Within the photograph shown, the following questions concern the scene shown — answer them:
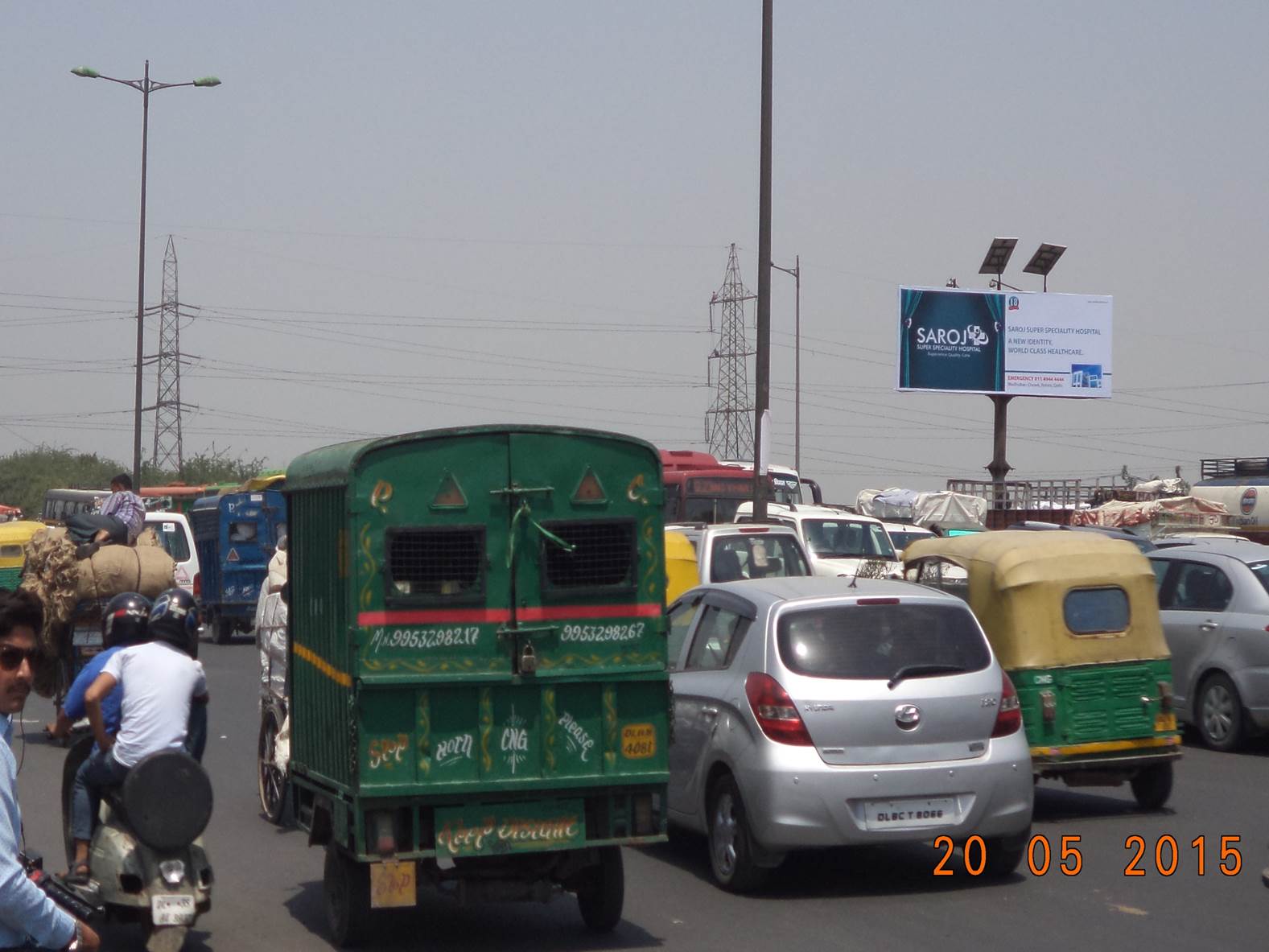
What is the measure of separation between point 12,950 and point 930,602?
6097mm

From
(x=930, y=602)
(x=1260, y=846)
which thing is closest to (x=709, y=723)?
(x=930, y=602)

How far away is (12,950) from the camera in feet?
12.4

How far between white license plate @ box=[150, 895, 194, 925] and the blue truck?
72.3 ft

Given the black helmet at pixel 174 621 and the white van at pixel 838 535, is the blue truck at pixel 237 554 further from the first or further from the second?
the black helmet at pixel 174 621

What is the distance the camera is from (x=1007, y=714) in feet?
29.2

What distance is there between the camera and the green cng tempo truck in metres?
7.38

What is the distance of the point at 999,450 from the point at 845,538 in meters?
25.8

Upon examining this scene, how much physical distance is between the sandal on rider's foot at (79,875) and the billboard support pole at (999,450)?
4216 cm

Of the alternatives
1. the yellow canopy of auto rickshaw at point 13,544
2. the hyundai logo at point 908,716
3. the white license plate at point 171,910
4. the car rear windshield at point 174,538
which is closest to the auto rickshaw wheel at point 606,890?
the hyundai logo at point 908,716

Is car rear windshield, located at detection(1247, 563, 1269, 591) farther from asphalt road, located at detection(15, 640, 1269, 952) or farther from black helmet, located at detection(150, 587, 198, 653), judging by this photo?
black helmet, located at detection(150, 587, 198, 653)

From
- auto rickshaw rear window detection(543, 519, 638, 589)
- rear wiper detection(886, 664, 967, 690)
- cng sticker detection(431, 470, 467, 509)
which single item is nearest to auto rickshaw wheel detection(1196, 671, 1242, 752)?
rear wiper detection(886, 664, 967, 690)

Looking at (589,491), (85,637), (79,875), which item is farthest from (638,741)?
(85,637)

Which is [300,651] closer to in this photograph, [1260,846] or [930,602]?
[930,602]
